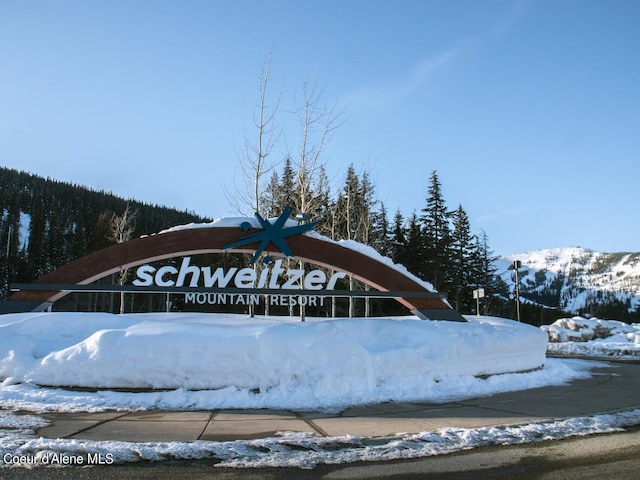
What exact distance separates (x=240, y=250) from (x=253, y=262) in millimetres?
514

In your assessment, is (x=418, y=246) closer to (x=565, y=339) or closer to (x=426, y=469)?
(x=565, y=339)

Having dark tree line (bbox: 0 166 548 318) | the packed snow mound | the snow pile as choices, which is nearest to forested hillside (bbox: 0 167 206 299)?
dark tree line (bbox: 0 166 548 318)

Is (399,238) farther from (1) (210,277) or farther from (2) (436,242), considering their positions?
(1) (210,277)

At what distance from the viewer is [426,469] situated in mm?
4750

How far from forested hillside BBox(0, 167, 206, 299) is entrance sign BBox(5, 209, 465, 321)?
53.0 m

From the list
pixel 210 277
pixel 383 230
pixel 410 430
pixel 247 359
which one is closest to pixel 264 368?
pixel 247 359

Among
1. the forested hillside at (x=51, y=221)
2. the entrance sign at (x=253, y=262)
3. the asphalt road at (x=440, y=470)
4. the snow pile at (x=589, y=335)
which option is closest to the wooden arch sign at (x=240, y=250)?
the entrance sign at (x=253, y=262)

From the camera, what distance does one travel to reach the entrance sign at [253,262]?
1316 centimetres

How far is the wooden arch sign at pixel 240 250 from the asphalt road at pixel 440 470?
27.8ft

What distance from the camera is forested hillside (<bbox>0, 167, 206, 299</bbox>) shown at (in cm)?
7556

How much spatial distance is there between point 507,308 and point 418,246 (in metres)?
32.4

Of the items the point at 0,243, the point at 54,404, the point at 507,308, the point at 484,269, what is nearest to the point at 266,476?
A: the point at 54,404

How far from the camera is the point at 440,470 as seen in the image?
186 inches

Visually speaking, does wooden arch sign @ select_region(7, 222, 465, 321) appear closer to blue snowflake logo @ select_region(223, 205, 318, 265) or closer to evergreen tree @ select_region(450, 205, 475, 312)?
blue snowflake logo @ select_region(223, 205, 318, 265)
